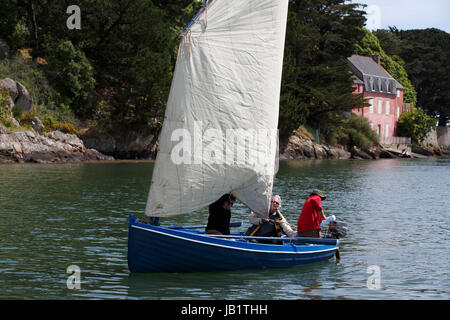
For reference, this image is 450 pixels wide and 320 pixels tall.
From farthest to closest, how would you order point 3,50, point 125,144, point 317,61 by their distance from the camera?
point 317,61
point 125,144
point 3,50

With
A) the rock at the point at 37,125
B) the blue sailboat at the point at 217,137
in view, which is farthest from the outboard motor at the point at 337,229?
the rock at the point at 37,125

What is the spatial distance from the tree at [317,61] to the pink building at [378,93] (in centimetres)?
1413

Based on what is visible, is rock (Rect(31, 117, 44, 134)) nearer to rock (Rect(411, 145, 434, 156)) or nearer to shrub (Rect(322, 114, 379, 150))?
shrub (Rect(322, 114, 379, 150))

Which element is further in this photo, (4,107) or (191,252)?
(4,107)

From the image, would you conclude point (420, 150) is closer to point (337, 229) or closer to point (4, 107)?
point (4, 107)

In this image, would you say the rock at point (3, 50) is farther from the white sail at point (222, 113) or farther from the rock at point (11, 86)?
the white sail at point (222, 113)

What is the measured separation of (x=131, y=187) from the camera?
39.9 m

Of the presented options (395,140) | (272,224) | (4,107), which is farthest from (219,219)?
(395,140)

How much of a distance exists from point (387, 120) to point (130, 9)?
62.7 meters

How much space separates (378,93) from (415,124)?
1093 centimetres

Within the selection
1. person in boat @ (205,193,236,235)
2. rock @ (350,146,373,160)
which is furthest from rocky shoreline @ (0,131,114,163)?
rock @ (350,146,373,160)

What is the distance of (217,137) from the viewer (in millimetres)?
16047

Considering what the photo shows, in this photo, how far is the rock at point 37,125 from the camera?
202ft
